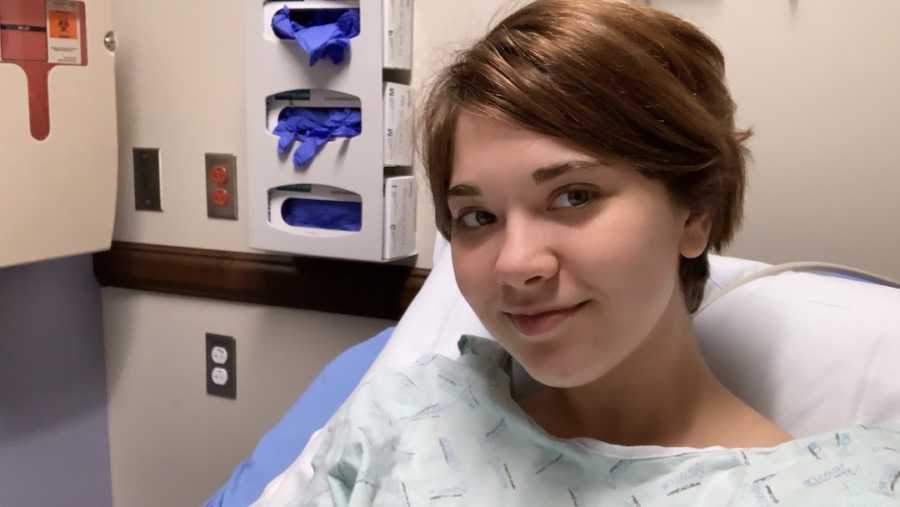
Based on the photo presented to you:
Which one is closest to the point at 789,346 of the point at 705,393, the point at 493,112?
the point at 705,393

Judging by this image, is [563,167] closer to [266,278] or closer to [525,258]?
[525,258]

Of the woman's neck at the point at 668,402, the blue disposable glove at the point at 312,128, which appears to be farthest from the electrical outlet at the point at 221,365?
the woman's neck at the point at 668,402

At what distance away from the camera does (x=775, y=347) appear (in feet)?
2.79

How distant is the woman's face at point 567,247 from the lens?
2.15ft

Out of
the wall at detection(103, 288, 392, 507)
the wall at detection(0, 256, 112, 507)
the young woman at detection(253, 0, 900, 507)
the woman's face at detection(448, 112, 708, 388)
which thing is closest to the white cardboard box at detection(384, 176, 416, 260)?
the wall at detection(103, 288, 392, 507)

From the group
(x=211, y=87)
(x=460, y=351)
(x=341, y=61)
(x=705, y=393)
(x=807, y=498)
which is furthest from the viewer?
(x=211, y=87)

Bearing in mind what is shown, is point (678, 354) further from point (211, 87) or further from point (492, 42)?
point (211, 87)

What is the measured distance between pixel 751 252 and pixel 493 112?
59cm

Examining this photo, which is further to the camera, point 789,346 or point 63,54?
point 63,54

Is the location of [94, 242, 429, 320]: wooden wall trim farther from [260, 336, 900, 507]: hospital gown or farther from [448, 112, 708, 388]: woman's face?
[448, 112, 708, 388]: woman's face

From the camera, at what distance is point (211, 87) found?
4.70ft

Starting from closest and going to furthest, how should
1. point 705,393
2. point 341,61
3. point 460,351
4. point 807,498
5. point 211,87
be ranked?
point 807,498, point 705,393, point 460,351, point 341,61, point 211,87

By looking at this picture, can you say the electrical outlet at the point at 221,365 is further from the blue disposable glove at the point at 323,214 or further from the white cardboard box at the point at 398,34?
the white cardboard box at the point at 398,34

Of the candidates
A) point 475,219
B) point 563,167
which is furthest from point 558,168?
point 475,219
